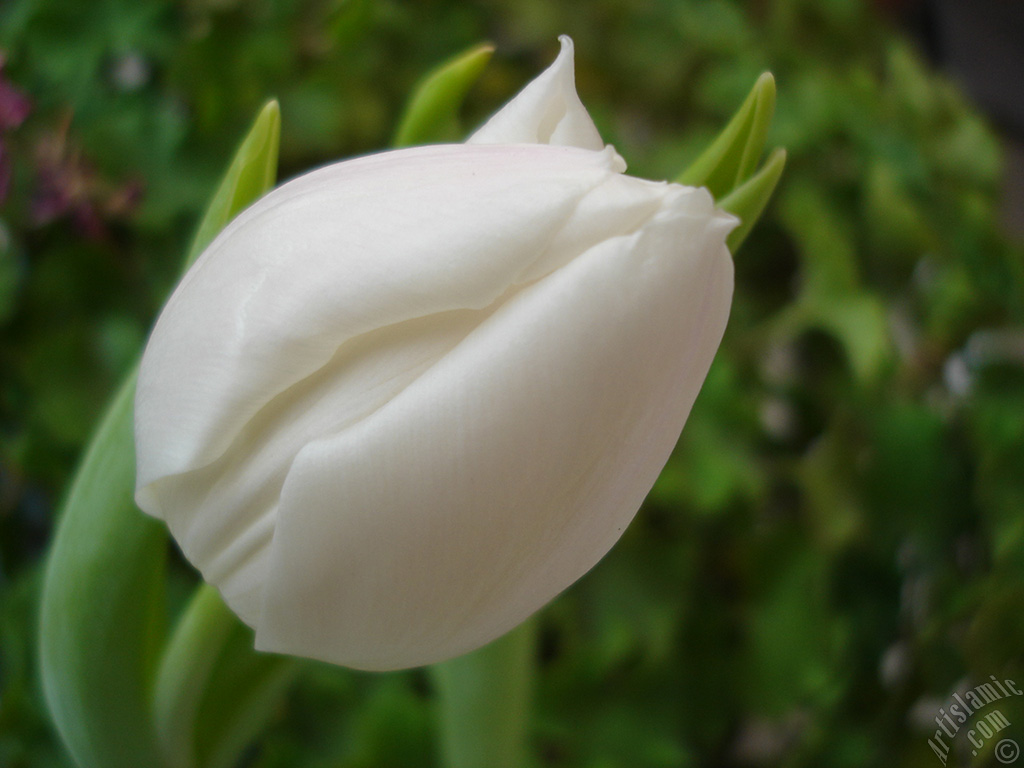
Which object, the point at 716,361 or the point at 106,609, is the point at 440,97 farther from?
the point at 716,361

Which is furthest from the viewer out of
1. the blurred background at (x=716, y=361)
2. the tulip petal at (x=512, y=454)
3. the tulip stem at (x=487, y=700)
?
the blurred background at (x=716, y=361)

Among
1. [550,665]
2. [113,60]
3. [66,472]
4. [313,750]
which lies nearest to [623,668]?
[550,665]

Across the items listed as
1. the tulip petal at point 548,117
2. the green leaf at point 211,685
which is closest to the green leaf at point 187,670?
the green leaf at point 211,685

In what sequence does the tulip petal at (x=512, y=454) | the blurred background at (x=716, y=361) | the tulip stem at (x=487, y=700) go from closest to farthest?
1. the tulip petal at (x=512, y=454)
2. the tulip stem at (x=487, y=700)
3. the blurred background at (x=716, y=361)

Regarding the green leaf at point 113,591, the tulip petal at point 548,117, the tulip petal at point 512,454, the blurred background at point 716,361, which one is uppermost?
the tulip petal at point 548,117

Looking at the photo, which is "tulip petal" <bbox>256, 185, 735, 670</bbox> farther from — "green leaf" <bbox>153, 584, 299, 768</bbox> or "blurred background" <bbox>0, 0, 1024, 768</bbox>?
"blurred background" <bbox>0, 0, 1024, 768</bbox>

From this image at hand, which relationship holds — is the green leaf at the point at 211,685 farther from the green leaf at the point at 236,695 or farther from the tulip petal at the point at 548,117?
the tulip petal at the point at 548,117

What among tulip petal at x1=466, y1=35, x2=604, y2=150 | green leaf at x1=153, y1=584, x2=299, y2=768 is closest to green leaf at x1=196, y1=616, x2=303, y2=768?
green leaf at x1=153, y1=584, x2=299, y2=768
